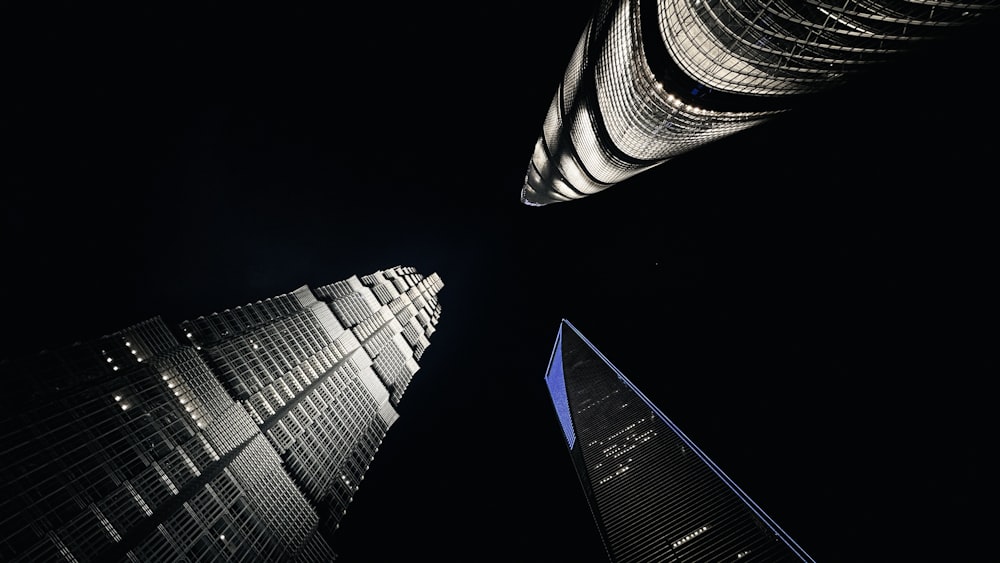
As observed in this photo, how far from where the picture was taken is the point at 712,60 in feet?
106

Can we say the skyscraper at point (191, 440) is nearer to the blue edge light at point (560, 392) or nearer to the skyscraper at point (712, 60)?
the skyscraper at point (712, 60)

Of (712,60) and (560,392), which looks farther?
(560,392)

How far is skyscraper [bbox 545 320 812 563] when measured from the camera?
277 ft

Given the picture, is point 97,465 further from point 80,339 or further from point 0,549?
point 80,339

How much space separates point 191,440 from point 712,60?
88288mm

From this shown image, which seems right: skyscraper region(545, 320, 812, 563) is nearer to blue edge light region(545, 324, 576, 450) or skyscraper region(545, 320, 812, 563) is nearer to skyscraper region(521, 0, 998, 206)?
blue edge light region(545, 324, 576, 450)

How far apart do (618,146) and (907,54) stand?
4065cm

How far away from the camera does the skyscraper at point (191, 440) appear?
131ft

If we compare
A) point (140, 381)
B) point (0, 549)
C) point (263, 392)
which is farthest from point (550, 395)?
point (0, 549)

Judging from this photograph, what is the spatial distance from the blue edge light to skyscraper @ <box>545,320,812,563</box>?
9.58 m

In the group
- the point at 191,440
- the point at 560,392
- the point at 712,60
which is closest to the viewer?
the point at 712,60

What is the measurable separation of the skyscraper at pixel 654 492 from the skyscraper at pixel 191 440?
76330mm

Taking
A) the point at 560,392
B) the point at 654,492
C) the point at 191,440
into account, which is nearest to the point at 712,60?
the point at 191,440

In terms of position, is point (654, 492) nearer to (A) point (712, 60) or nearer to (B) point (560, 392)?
(B) point (560, 392)
